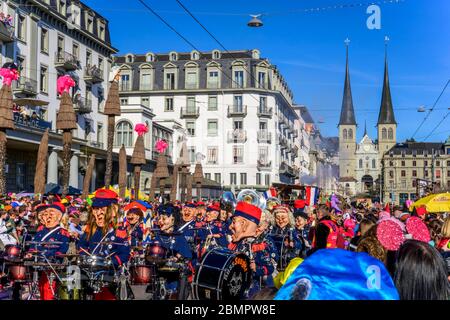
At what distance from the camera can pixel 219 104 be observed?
219 ft

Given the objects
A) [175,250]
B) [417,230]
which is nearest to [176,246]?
[175,250]

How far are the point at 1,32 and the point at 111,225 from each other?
27.2 metres

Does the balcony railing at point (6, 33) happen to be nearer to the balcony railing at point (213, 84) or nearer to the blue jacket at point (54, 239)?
the blue jacket at point (54, 239)

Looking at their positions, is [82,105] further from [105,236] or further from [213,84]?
[105,236]

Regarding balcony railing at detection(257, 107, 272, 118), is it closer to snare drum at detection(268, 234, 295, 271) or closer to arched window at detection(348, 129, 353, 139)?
snare drum at detection(268, 234, 295, 271)

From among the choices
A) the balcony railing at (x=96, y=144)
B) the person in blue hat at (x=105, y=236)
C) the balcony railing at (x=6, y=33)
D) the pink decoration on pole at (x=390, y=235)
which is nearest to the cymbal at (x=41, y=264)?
the person in blue hat at (x=105, y=236)

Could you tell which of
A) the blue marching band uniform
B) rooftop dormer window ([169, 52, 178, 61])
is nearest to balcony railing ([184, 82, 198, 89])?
rooftop dormer window ([169, 52, 178, 61])

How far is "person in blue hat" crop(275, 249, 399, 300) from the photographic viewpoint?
2002 mm

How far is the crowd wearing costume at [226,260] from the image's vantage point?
2.06 m

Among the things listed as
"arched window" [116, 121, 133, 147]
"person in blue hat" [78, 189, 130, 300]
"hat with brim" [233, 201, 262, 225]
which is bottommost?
"person in blue hat" [78, 189, 130, 300]

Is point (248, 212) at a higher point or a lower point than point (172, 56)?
lower

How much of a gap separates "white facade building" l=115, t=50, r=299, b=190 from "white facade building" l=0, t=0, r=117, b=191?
66.4 feet

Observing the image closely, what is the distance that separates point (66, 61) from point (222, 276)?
120 ft
